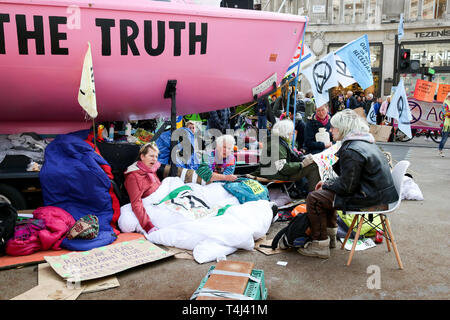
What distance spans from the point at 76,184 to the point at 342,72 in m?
4.64

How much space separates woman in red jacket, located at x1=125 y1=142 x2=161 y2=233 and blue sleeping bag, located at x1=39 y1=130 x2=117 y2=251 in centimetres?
24

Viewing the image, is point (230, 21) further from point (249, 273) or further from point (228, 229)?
point (249, 273)

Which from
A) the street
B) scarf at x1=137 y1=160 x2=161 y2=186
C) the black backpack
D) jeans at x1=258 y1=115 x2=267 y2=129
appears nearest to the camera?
the street

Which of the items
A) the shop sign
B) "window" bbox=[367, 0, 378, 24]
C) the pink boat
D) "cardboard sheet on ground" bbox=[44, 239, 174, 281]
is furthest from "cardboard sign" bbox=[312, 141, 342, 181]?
"window" bbox=[367, 0, 378, 24]

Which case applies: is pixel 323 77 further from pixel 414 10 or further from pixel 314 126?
pixel 414 10

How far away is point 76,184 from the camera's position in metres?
3.95

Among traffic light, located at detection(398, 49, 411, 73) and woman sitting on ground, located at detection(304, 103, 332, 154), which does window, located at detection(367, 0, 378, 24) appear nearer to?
traffic light, located at detection(398, 49, 411, 73)

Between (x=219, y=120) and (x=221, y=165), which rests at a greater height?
(x=219, y=120)

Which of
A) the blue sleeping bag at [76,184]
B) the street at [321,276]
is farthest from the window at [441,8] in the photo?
the blue sleeping bag at [76,184]

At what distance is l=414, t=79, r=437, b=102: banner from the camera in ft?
42.6

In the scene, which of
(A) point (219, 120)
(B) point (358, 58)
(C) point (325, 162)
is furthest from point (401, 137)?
(C) point (325, 162)

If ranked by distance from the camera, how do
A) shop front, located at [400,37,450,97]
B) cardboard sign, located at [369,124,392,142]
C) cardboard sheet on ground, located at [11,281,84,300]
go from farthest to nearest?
1. shop front, located at [400,37,450,97]
2. cardboard sign, located at [369,124,392,142]
3. cardboard sheet on ground, located at [11,281,84,300]
